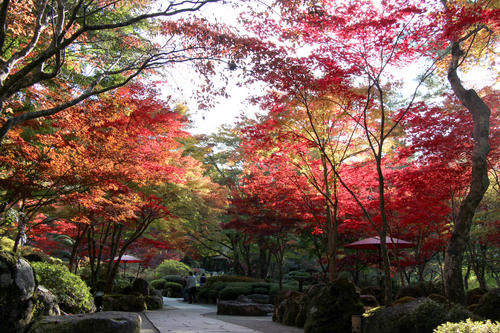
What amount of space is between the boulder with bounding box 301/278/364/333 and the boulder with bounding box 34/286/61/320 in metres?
4.70

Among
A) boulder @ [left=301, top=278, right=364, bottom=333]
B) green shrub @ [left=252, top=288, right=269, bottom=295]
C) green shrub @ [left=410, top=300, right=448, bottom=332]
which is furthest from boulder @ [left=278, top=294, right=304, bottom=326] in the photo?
green shrub @ [left=252, top=288, right=269, bottom=295]

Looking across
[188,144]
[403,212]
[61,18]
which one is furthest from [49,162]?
[403,212]

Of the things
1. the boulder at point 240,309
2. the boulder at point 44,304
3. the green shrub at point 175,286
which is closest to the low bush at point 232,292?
the boulder at point 240,309

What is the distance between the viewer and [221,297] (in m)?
13.6

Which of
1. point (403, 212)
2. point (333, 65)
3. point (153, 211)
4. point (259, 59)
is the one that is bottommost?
point (153, 211)

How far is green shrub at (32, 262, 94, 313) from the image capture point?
21.2ft

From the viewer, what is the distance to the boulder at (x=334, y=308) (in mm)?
5969

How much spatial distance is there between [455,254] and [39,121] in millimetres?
10759

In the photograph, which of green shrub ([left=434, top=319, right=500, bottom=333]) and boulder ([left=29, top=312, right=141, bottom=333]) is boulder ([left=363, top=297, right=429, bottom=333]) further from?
boulder ([left=29, top=312, right=141, bottom=333])

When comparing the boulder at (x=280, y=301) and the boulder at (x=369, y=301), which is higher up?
the boulder at (x=369, y=301)

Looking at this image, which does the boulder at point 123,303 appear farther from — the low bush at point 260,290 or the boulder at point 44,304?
the low bush at point 260,290

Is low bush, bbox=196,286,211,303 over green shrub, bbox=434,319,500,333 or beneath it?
beneath

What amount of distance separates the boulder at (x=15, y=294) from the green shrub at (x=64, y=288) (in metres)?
1.61

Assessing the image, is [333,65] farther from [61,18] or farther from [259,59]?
[61,18]
